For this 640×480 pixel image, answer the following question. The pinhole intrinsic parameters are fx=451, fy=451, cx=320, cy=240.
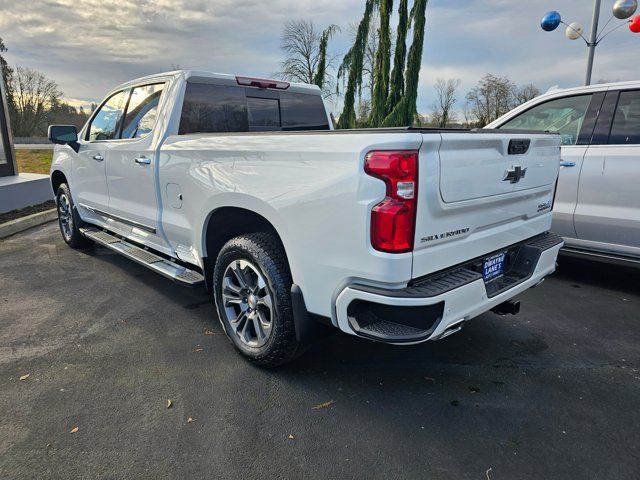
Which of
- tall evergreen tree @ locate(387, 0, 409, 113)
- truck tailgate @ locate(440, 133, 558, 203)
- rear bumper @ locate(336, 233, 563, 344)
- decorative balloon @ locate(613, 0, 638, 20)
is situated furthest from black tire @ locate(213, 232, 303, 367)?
tall evergreen tree @ locate(387, 0, 409, 113)

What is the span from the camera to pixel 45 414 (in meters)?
2.51

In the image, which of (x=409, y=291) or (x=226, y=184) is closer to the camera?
(x=409, y=291)

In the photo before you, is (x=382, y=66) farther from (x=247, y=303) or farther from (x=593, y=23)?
(x=247, y=303)

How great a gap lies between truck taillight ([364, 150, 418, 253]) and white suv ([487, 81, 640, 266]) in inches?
119

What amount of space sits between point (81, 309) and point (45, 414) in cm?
161

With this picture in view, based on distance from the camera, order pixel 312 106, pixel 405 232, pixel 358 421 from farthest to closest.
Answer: pixel 312 106
pixel 358 421
pixel 405 232

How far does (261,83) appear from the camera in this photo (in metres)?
4.12

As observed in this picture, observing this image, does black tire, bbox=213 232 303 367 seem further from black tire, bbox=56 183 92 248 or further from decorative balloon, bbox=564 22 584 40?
decorative balloon, bbox=564 22 584 40

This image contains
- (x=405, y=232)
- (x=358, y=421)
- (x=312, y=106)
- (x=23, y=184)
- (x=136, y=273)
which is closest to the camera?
(x=405, y=232)

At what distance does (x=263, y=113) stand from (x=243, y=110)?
204mm

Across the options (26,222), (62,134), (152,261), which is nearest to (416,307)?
(152,261)

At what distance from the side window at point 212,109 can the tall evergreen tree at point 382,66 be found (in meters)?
16.2

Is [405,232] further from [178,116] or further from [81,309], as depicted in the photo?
[81,309]

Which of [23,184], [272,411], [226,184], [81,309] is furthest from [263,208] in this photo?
[23,184]
